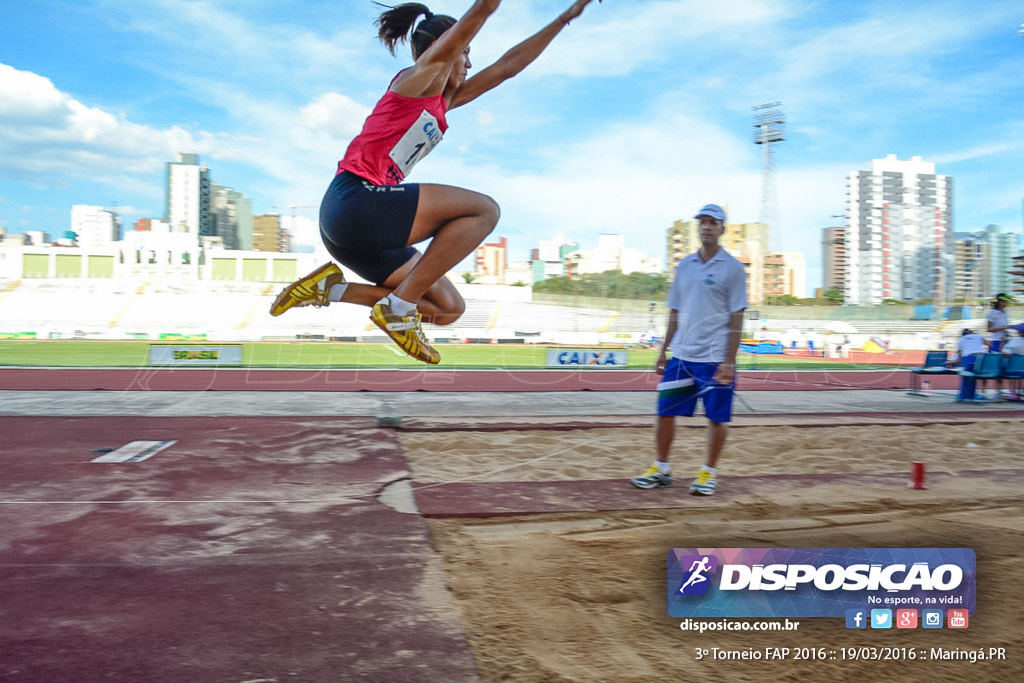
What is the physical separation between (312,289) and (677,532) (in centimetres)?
265

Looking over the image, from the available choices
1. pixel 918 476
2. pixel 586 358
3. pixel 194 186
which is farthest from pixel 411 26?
pixel 586 358

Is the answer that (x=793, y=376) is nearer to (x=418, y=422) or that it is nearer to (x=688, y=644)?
(x=418, y=422)

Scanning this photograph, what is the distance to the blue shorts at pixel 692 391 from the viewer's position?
5.55 meters

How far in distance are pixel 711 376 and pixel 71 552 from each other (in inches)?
174

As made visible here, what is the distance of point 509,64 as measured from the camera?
2895mm

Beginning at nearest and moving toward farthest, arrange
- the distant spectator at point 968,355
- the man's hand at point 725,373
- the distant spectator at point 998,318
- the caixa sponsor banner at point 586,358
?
the man's hand at point 725,373, the distant spectator at point 998,318, the distant spectator at point 968,355, the caixa sponsor banner at point 586,358

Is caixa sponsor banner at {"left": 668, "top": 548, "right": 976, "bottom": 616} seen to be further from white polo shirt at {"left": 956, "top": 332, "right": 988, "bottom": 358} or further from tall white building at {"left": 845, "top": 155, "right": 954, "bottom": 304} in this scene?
tall white building at {"left": 845, "top": 155, "right": 954, "bottom": 304}

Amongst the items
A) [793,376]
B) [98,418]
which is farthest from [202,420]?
[793,376]

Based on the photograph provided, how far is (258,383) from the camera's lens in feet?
52.4

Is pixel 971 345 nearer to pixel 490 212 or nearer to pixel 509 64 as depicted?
pixel 509 64

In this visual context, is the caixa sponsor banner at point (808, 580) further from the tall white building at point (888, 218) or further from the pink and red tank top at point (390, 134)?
the tall white building at point (888, 218)

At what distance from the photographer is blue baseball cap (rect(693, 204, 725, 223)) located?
223 inches

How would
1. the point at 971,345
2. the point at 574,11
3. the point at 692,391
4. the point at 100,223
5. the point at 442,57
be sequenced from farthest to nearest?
the point at 100,223 < the point at 971,345 < the point at 692,391 < the point at 574,11 < the point at 442,57

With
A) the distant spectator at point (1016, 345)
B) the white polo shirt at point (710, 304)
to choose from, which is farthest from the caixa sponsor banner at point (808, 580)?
the distant spectator at point (1016, 345)
